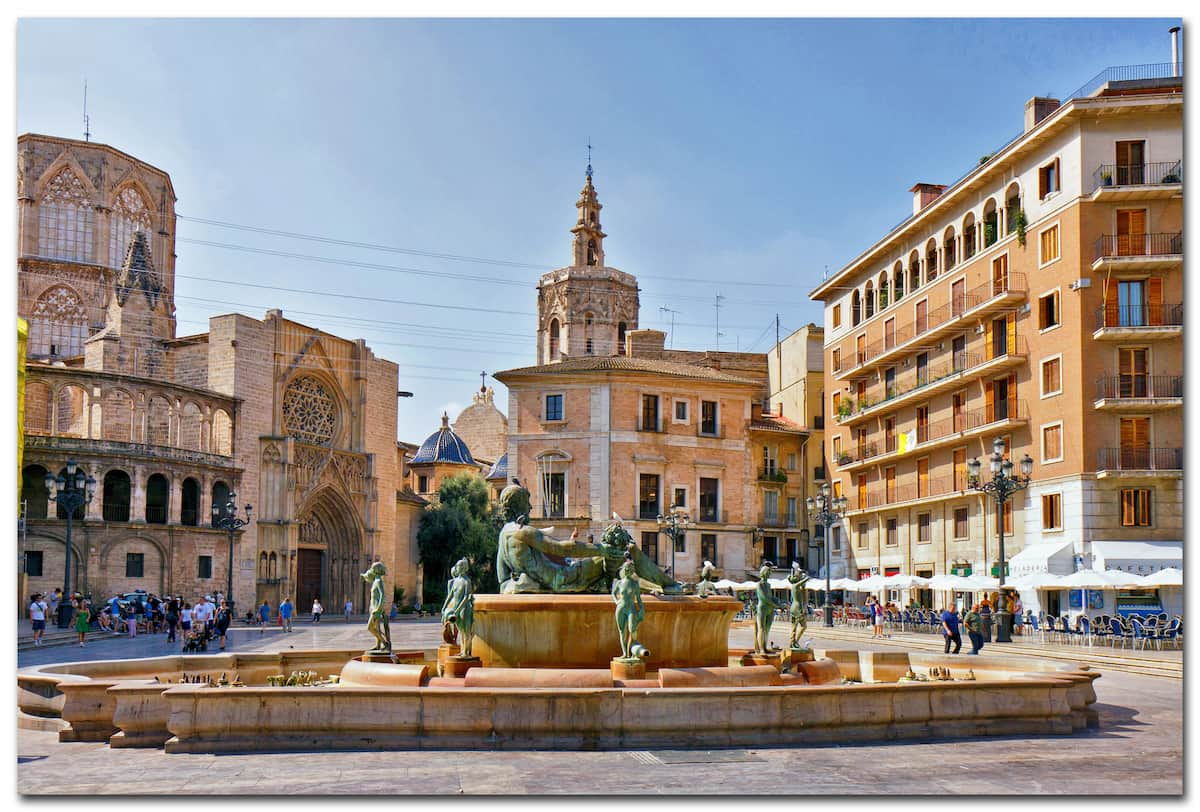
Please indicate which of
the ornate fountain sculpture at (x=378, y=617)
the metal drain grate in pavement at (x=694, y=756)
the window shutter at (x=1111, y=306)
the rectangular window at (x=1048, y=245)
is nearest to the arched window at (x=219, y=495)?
the rectangular window at (x=1048, y=245)

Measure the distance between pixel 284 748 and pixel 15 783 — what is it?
2324 millimetres

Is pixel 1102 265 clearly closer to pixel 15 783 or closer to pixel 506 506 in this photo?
pixel 506 506

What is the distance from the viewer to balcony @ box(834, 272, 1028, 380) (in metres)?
32.3

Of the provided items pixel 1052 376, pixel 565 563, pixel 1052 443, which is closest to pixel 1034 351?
pixel 1052 376

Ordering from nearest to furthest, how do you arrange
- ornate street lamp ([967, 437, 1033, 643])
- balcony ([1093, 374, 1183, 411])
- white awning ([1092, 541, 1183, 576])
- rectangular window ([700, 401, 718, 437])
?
balcony ([1093, 374, 1183, 411])
white awning ([1092, 541, 1183, 576])
ornate street lamp ([967, 437, 1033, 643])
rectangular window ([700, 401, 718, 437])

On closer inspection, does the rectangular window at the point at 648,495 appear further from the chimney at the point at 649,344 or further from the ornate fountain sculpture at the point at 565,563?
the ornate fountain sculpture at the point at 565,563

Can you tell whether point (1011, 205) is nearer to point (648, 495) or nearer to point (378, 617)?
point (648, 495)

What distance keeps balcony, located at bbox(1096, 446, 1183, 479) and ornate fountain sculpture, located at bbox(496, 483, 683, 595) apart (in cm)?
610

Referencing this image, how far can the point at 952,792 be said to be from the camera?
332 inches

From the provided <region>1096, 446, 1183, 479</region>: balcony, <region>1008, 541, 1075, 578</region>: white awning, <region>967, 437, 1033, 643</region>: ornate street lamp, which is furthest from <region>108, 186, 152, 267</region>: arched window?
<region>1096, 446, 1183, 479</region>: balcony

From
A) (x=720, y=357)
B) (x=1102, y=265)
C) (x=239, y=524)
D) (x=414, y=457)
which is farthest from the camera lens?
(x=414, y=457)

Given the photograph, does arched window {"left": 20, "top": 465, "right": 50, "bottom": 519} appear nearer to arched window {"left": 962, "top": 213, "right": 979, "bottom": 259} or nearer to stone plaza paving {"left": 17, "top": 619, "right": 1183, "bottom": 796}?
arched window {"left": 962, "top": 213, "right": 979, "bottom": 259}

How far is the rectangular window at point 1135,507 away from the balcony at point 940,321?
45.3 ft

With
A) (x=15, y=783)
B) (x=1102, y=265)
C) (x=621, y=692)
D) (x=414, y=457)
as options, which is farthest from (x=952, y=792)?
(x=414, y=457)
